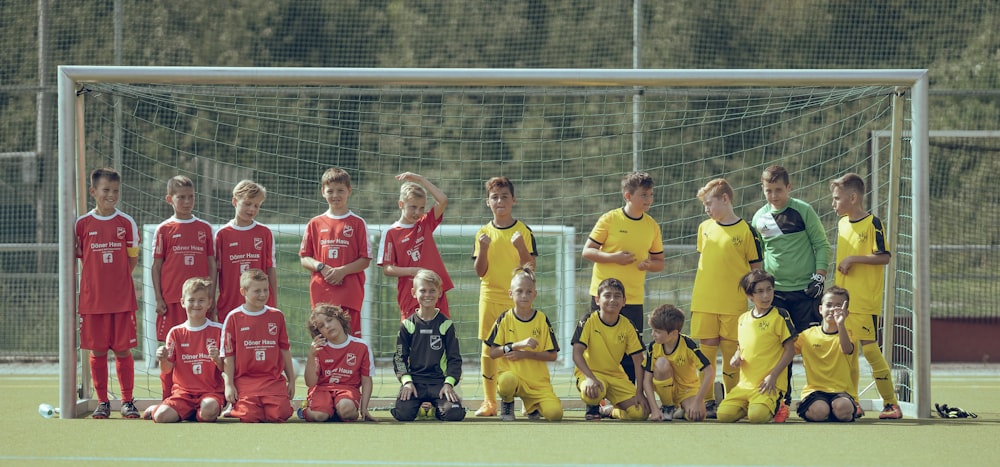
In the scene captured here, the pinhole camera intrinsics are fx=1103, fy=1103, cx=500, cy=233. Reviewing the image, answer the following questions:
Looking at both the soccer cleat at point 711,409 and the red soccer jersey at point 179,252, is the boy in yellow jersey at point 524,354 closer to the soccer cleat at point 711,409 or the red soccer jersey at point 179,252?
the soccer cleat at point 711,409

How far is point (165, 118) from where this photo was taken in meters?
13.0

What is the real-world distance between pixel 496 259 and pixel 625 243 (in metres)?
0.78

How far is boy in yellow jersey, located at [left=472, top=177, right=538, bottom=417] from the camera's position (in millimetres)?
6484

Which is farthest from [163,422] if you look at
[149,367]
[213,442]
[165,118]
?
[165,118]

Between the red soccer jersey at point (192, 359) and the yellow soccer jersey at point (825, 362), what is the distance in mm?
3313

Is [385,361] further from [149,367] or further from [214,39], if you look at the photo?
[214,39]

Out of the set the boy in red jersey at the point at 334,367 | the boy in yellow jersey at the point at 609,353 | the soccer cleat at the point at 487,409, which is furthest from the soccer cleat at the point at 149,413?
the boy in yellow jersey at the point at 609,353

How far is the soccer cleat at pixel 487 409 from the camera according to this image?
21.1 ft

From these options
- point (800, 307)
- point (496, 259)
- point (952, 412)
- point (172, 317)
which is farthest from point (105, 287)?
point (952, 412)

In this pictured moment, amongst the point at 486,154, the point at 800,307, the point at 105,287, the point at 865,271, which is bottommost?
the point at 800,307

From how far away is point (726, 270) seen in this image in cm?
641

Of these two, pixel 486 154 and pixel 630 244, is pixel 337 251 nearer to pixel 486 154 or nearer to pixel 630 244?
pixel 630 244

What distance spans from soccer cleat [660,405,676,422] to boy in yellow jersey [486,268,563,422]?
594mm

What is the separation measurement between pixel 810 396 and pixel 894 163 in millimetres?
1666
